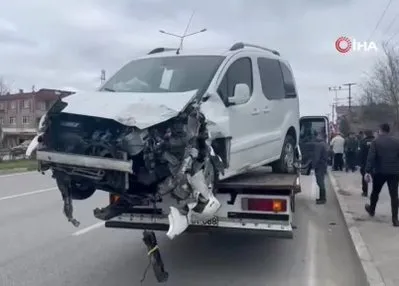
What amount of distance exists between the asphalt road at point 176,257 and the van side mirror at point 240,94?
2100mm

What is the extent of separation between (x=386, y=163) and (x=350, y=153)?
13772mm

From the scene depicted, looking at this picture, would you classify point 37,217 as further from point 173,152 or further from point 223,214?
point 173,152

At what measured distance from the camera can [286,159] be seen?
27.2 ft

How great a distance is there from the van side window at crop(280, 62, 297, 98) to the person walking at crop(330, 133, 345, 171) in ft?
45.1

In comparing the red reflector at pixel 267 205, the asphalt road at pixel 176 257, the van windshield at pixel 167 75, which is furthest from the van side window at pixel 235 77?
the asphalt road at pixel 176 257

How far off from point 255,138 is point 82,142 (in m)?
2.70

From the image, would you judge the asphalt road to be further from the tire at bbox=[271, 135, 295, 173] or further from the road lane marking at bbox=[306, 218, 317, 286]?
the tire at bbox=[271, 135, 295, 173]

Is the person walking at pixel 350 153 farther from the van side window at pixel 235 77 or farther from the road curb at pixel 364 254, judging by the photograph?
the van side window at pixel 235 77

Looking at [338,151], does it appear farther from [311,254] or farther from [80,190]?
[80,190]

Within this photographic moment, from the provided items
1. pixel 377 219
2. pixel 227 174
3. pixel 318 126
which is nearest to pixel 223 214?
pixel 227 174

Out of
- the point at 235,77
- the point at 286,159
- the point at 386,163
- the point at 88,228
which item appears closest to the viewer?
the point at 235,77

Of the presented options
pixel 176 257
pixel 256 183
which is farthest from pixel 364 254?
pixel 176 257

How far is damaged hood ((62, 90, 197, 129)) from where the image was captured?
4691mm

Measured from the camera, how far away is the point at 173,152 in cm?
485
